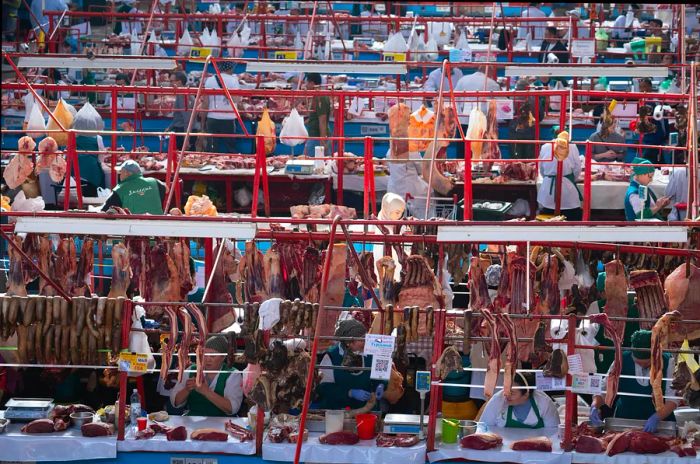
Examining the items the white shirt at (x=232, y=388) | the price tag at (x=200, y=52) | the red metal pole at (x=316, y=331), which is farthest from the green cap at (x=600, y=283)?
the price tag at (x=200, y=52)

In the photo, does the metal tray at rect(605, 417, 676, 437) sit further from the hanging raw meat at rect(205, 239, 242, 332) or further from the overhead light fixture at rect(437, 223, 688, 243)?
the hanging raw meat at rect(205, 239, 242, 332)

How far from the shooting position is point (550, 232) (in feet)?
27.7

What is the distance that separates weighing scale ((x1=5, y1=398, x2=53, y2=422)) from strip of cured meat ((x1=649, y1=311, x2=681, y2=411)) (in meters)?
5.26

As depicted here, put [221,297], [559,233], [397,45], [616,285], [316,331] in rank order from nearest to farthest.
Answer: [559,233] → [316,331] → [616,285] → [221,297] → [397,45]

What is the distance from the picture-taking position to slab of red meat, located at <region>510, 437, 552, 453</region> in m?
9.28

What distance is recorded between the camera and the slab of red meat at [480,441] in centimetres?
928

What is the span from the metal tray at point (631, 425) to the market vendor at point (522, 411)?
0.50 meters

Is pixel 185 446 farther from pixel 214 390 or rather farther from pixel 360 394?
pixel 360 394

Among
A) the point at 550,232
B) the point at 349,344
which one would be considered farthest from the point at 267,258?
the point at 550,232

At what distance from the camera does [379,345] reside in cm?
887

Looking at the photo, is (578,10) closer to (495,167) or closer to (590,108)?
(590,108)

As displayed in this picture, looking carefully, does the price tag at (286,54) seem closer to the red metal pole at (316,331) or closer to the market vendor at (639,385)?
the market vendor at (639,385)

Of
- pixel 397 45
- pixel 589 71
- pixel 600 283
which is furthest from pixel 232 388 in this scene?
pixel 397 45

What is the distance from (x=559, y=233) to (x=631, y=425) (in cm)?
241
